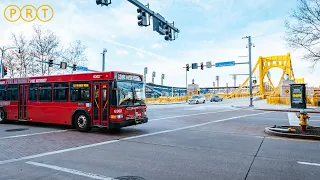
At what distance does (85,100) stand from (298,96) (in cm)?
2328

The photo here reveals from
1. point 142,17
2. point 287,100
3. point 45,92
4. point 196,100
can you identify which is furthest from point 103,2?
point 196,100

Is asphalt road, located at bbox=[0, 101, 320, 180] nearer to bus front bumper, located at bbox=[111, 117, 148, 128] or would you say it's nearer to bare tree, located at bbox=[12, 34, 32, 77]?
bus front bumper, located at bbox=[111, 117, 148, 128]

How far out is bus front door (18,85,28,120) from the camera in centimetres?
1420

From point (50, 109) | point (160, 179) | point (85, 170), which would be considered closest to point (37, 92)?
point (50, 109)

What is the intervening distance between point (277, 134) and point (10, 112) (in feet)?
48.7

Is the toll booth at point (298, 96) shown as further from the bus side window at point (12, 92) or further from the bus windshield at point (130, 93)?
the bus side window at point (12, 92)

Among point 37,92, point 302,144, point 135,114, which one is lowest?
point 302,144

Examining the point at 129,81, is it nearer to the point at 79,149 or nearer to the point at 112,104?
the point at 112,104

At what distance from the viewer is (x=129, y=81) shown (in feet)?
37.6

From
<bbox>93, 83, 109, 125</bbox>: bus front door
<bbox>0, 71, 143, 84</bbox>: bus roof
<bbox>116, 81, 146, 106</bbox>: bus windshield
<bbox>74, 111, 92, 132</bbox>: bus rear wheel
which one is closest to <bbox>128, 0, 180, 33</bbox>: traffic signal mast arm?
<bbox>0, 71, 143, 84</bbox>: bus roof

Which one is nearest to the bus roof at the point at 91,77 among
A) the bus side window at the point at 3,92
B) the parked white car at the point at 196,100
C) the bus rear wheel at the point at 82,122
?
the bus rear wheel at the point at 82,122

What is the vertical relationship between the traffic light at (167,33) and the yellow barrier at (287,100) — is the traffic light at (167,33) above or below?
above

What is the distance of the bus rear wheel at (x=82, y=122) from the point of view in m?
11.3

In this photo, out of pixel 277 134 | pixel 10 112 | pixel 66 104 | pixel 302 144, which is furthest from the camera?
pixel 10 112
